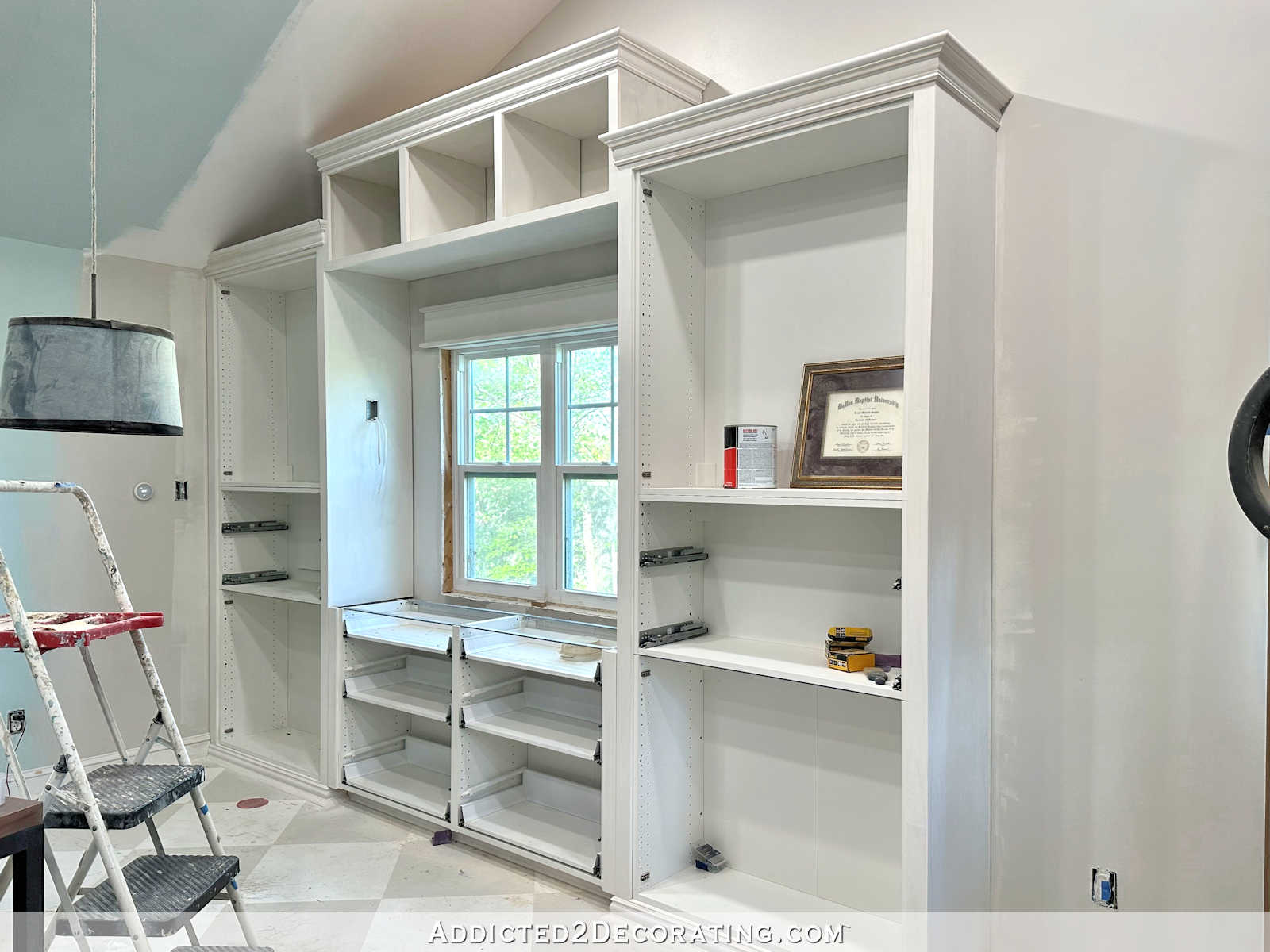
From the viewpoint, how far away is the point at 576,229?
3.00 m

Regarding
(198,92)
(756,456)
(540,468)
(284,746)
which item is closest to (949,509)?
(756,456)

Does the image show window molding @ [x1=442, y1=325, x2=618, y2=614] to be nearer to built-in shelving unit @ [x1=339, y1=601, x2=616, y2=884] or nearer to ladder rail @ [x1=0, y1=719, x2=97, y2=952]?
built-in shelving unit @ [x1=339, y1=601, x2=616, y2=884]

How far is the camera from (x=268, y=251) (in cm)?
393

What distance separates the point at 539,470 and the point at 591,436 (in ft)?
0.98

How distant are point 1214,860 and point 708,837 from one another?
1.47 metres

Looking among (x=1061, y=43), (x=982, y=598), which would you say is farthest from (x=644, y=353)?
(x=1061, y=43)

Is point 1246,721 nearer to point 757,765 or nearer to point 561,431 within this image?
point 757,765

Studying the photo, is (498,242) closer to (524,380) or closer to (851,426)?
(524,380)

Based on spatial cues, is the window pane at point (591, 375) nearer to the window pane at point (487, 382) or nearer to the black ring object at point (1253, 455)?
the window pane at point (487, 382)

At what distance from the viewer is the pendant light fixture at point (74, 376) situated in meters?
1.95

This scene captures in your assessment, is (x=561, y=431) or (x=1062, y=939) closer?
(x=1062, y=939)

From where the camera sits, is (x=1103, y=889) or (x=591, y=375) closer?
(x=1103, y=889)

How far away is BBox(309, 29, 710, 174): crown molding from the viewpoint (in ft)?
8.80

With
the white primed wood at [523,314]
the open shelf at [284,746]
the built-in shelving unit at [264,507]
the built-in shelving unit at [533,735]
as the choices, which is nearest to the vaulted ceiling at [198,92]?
the built-in shelving unit at [264,507]
